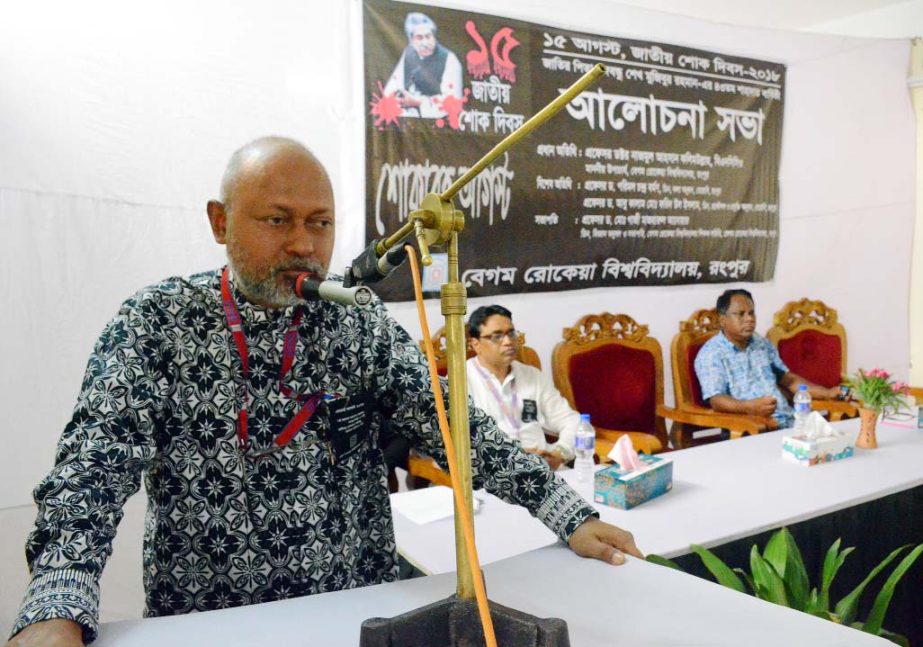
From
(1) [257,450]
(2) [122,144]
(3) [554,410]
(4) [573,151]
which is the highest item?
(4) [573,151]

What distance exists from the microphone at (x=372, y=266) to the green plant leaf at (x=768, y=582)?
1025 mm

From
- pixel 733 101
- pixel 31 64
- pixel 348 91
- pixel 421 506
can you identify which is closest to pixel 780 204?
pixel 733 101

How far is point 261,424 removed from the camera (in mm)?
1120

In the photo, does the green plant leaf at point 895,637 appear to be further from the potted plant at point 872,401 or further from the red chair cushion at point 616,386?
the red chair cushion at point 616,386

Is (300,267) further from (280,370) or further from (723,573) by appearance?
(723,573)

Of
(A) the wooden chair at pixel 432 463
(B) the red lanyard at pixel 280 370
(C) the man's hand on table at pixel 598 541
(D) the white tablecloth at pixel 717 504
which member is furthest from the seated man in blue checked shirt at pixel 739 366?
(B) the red lanyard at pixel 280 370

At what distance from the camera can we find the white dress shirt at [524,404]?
2859 millimetres

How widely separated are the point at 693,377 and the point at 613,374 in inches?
21.1

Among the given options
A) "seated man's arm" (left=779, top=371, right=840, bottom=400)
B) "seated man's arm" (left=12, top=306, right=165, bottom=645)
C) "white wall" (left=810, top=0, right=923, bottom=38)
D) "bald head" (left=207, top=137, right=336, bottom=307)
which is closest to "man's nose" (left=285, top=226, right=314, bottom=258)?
"bald head" (left=207, top=137, right=336, bottom=307)

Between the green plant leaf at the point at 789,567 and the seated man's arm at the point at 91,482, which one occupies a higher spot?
the seated man's arm at the point at 91,482

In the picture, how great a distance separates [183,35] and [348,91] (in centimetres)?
66

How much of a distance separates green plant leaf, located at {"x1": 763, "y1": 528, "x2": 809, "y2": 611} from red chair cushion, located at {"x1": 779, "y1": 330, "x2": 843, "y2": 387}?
113 inches

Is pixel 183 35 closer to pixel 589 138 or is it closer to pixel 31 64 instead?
pixel 31 64

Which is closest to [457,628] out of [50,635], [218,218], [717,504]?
[50,635]
